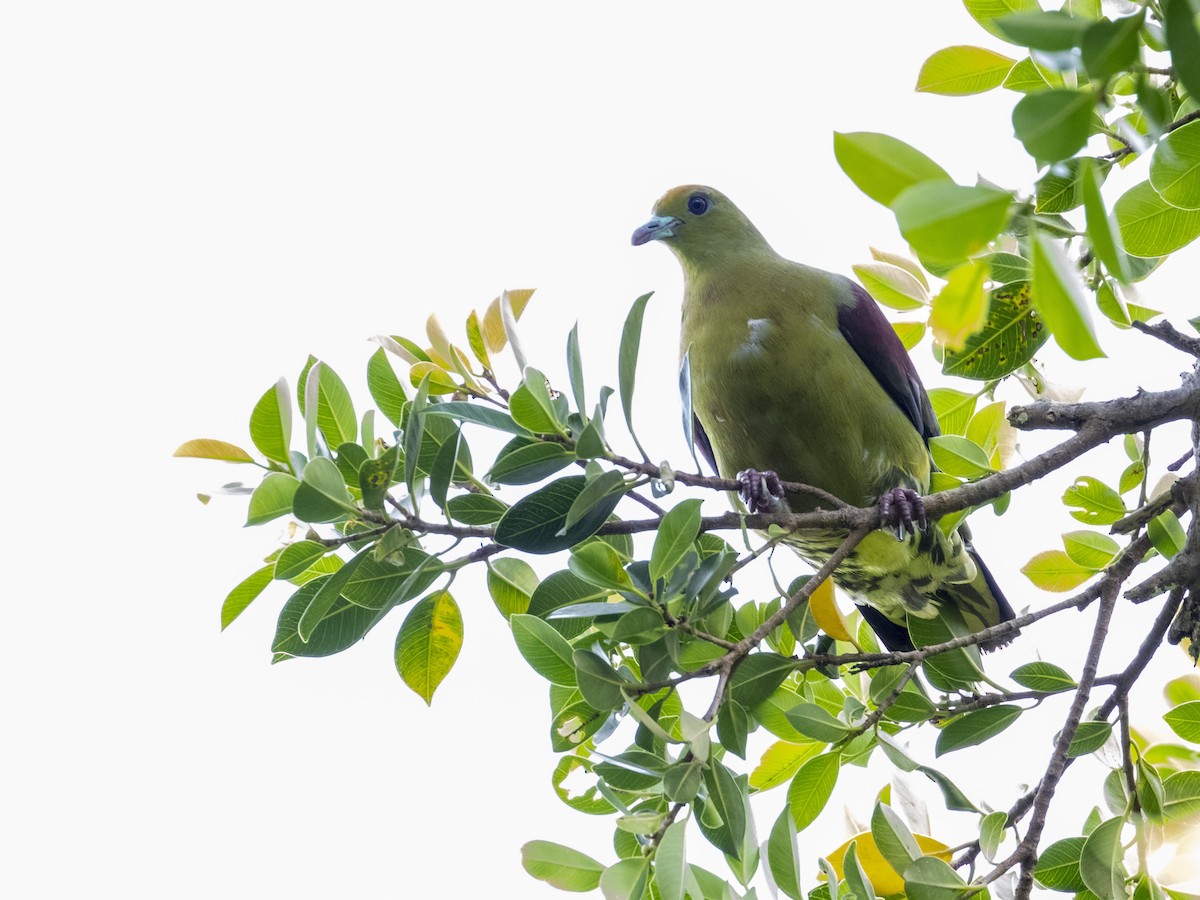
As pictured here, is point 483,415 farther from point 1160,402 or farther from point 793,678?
point 1160,402

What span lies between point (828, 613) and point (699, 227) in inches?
74.3

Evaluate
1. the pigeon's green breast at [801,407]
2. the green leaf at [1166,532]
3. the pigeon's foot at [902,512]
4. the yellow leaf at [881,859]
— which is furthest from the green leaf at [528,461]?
the pigeon's green breast at [801,407]

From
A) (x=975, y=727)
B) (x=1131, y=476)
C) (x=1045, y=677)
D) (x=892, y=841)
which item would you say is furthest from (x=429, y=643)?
(x=1131, y=476)

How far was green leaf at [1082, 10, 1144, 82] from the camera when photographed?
0.81m

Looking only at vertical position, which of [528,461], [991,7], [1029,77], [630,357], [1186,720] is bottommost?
[1186,720]

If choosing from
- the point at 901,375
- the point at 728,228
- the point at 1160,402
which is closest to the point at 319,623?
the point at 1160,402

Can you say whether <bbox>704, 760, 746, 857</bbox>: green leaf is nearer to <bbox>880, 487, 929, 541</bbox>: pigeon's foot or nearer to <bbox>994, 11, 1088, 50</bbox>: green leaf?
<bbox>880, 487, 929, 541</bbox>: pigeon's foot

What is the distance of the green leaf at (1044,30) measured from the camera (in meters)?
0.83

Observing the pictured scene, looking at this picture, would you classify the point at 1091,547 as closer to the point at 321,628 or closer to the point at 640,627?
the point at 640,627

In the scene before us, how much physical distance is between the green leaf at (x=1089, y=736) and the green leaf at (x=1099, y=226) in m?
1.40

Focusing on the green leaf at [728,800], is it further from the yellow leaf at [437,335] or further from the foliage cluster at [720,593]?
the yellow leaf at [437,335]

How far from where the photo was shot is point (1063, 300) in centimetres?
77

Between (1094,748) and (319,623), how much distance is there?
1.37 metres

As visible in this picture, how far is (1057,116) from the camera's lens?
0.83 m
